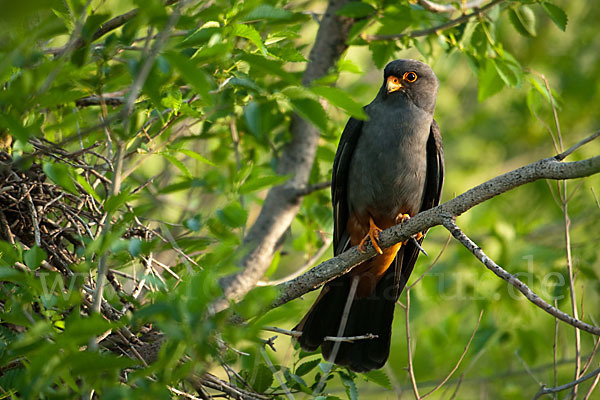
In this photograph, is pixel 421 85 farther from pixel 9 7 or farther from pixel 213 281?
A: pixel 9 7

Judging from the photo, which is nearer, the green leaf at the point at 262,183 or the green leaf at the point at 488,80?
the green leaf at the point at 262,183

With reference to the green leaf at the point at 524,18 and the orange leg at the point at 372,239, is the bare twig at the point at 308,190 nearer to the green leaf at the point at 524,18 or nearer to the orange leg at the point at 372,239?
the orange leg at the point at 372,239

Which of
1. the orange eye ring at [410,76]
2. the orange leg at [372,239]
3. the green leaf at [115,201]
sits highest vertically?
the green leaf at [115,201]

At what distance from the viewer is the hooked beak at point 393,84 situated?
15.0 ft

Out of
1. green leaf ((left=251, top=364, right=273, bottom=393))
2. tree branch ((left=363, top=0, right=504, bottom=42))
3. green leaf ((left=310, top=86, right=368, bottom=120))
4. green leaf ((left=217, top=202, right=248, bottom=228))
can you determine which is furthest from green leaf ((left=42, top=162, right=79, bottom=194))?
tree branch ((left=363, top=0, right=504, bottom=42))

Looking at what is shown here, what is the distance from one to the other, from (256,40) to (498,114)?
7.44 m

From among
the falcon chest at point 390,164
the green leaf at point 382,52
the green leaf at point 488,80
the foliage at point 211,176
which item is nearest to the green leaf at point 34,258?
the foliage at point 211,176

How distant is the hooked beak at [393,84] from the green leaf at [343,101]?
7.00ft

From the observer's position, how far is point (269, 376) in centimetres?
345

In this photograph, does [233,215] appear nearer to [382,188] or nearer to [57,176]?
[57,176]

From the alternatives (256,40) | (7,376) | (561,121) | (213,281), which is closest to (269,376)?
(7,376)

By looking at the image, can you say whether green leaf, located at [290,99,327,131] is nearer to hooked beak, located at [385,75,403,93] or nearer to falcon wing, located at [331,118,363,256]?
falcon wing, located at [331,118,363,256]

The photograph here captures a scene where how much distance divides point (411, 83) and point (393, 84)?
147mm

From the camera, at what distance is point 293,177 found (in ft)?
16.2
